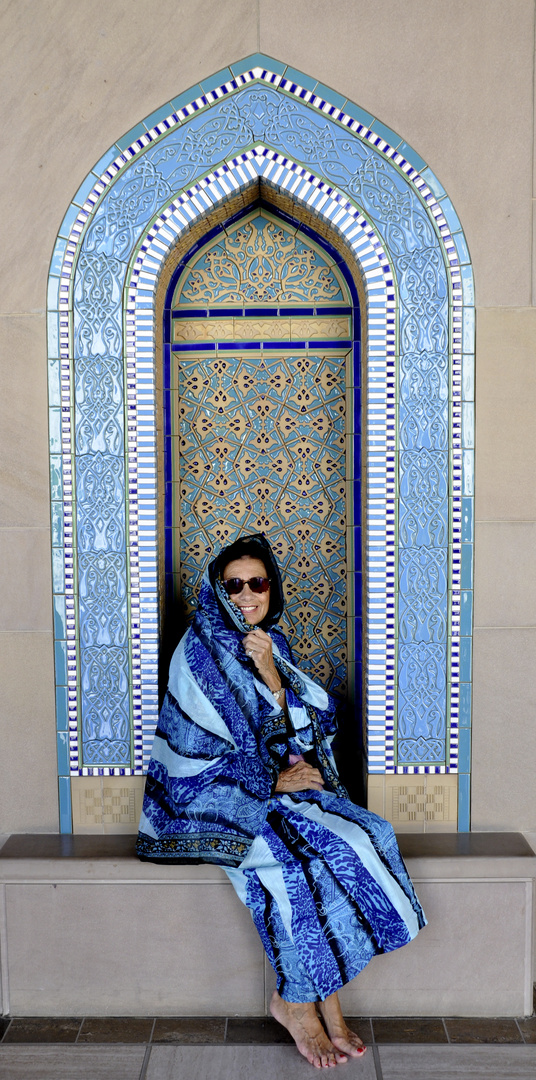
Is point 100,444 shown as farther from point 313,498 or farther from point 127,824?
point 127,824

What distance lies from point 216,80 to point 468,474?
157 cm

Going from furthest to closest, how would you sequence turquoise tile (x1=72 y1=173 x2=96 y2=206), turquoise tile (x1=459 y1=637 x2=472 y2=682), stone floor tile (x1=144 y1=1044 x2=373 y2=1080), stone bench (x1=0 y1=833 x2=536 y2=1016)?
turquoise tile (x1=459 y1=637 x2=472 y2=682) → turquoise tile (x1=72 y1=173 x2=96 y2=206) → stone bench (x1=0 y1=833 x2=536 y2=1016) → stone floor tile (x1=144 y1=1044 x2=373 y2=1080)

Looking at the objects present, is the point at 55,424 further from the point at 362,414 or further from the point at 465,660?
the point at 465,660

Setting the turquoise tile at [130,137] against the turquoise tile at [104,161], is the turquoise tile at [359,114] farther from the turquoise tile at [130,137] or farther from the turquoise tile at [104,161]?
the turquoise tile at [104,161]

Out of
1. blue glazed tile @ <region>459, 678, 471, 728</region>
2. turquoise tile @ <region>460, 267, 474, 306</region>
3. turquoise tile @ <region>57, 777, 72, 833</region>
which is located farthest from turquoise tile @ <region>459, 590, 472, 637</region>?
turquoise tile @ <region>57, 777, 72, 833</region>

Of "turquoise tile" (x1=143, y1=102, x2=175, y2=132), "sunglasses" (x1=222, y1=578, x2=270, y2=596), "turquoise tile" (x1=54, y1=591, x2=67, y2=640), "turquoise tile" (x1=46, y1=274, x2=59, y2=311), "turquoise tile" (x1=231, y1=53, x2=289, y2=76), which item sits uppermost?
"turquoise tile" (x1=231, y1=53, x2=289, y2=76)

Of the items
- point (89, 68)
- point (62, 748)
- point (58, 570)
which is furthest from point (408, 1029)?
point (89, 68)

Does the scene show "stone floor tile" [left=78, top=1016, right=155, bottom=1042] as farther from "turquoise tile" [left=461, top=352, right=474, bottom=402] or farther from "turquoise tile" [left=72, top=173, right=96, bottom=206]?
"turquoise tile" [left=72, top=173, right=96, bottom=206]

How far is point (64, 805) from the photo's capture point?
9.85 feet

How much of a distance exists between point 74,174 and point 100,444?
0.91 m

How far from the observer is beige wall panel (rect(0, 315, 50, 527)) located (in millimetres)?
2879

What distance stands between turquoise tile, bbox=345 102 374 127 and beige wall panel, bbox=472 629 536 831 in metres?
1.77

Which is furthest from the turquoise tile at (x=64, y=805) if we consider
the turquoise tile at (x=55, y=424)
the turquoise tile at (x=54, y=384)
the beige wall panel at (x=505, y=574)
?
the beige wall panel at (x=505, y=574)

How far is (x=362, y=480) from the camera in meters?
3.04
